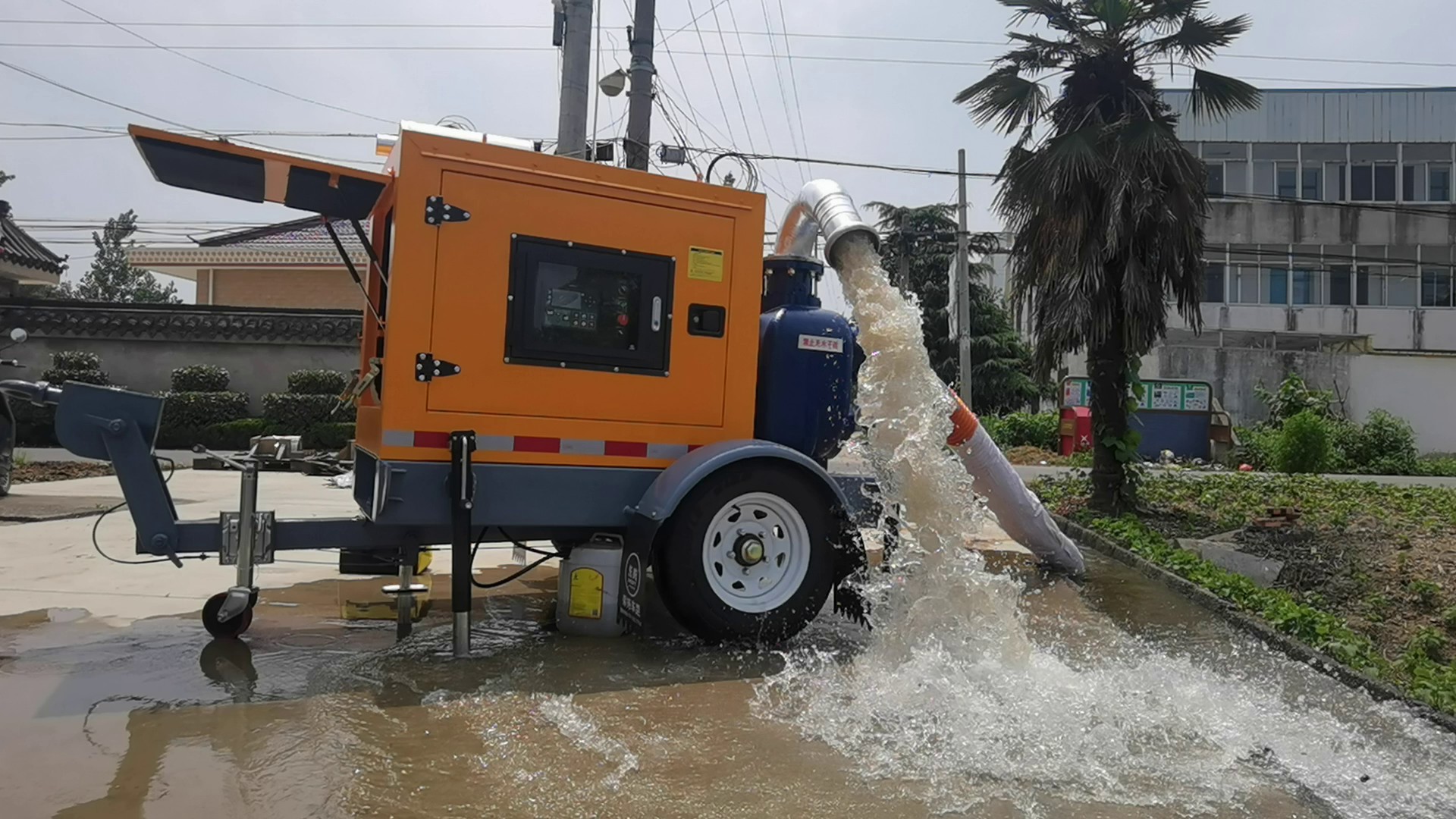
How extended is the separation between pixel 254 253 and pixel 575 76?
20.1 meters

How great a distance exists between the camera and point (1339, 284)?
1204 inches

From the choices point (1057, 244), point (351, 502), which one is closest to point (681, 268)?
point (1057, 244)

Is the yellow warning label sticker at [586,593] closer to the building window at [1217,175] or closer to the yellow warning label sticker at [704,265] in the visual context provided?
the yellow warning label sticker at [704,265]

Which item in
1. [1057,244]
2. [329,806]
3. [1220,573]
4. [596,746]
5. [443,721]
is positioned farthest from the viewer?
[1057,244]

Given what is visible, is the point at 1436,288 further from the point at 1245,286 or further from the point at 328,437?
the point at 328,437

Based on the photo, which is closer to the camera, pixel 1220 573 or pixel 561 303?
pixel 561 303

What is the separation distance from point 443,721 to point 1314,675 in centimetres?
442

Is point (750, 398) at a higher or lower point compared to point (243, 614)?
higher

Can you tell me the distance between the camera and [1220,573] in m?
7.56

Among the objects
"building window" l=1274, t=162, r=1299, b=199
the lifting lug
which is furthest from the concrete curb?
"building window" l=1274, t=162, r=1299, b=199

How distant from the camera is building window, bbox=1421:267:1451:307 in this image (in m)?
30.4

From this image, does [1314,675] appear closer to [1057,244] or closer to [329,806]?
[329,806]

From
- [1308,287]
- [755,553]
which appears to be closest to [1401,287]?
[1308,287]

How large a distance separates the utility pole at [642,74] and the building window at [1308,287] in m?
26.3
